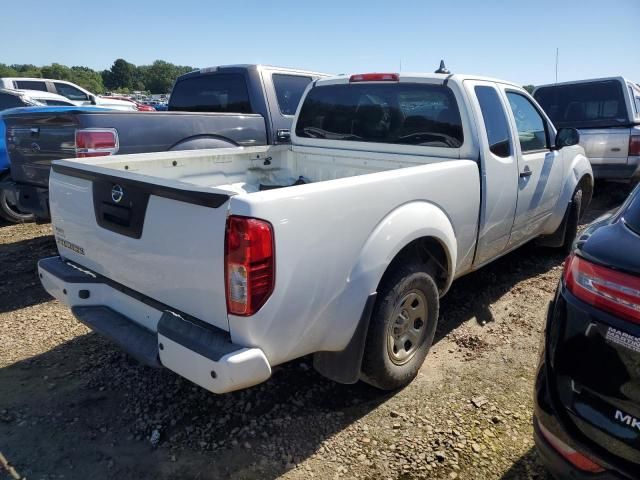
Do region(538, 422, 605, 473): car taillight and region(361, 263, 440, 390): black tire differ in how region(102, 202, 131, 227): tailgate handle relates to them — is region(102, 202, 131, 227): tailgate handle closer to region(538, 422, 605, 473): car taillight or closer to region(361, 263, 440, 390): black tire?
region(361, 263, 440, 390): black tire

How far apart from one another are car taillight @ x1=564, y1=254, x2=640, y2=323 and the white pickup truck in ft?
3.24

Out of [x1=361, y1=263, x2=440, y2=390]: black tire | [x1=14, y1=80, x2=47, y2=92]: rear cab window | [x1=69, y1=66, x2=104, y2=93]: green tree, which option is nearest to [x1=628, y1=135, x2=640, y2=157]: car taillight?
[x1=361, y1=263, x2=440, y2=390]: black tire

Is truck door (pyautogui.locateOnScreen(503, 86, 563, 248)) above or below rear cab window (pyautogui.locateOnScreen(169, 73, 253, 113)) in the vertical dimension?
below

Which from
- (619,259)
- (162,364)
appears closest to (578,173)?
(619,259)

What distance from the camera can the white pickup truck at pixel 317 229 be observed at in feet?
6.98

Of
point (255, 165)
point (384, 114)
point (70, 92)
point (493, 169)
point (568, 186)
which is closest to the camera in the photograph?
point (493, 169)

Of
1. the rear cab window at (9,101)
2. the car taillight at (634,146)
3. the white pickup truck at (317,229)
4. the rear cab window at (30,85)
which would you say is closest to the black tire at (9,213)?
the white pickup truck at (317,229)

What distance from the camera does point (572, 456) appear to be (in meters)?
1.79

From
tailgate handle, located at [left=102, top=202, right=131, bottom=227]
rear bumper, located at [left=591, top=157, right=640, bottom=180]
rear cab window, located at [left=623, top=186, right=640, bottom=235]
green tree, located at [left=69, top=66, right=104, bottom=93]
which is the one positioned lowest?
rear bumper, located at [left=591, top=157, right=640, bottom=180]

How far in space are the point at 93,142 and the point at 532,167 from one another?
3.87 meters

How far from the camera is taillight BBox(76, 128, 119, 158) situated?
14.8 feet

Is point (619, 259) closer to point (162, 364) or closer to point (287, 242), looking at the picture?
point (287, 242)

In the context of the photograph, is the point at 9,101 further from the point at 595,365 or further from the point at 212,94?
the point at 595,365

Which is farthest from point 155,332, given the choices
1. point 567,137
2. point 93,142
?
point 567,137
